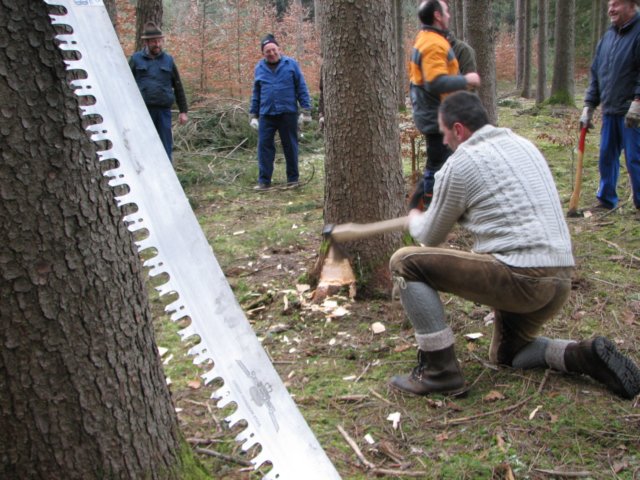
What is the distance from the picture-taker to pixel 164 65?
25.0 ft

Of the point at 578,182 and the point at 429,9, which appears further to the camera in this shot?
the point at 578,182

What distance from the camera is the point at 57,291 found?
1893 mm

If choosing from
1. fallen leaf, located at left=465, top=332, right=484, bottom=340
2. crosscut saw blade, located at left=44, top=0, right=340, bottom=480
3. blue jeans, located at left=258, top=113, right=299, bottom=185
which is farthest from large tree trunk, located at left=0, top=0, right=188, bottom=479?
blue jeans, located at left=258, top=113, right=299, bottom=185

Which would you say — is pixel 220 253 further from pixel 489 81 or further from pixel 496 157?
pixel 489 81

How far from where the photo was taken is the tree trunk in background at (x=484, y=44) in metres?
7.34

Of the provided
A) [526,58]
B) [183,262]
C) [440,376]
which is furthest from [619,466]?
[526,58]

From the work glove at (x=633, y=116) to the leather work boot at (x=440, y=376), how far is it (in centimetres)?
362

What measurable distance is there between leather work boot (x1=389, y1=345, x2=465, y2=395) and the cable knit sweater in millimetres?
644

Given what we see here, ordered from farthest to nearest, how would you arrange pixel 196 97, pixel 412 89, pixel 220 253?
pixel 196 97, pixel 220 253, pixel 412 89

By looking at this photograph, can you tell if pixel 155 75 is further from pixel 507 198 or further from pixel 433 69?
pixel 507 198

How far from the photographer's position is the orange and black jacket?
195 inches

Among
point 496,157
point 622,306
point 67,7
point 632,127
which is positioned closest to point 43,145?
point 67,7

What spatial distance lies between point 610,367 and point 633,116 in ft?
11.1

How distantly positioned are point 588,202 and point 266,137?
4244 millimetres
